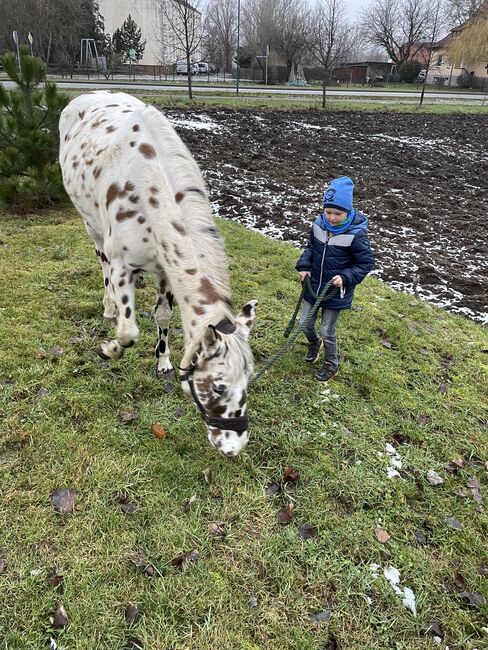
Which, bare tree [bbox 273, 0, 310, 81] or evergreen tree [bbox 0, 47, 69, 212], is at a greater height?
bare tree [bbox 273, 0, 310, 81]

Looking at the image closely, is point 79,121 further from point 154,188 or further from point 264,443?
point 264,443

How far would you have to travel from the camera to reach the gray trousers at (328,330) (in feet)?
13.7

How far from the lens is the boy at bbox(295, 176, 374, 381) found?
12.5 feet

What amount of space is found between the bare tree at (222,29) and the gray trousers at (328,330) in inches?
2494

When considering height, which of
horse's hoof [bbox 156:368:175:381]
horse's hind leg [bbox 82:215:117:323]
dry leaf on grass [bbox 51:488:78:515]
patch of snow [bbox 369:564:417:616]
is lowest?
patch of snow [bbox 369:564:417:616]

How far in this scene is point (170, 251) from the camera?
305cm

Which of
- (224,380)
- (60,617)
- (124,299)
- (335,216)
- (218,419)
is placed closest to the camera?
(60,617)

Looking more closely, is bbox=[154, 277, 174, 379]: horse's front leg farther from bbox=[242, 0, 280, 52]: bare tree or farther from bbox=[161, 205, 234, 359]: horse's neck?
bbox=[242, 0, 280, 52]: bare tree

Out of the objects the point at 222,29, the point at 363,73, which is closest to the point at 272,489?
the point at 222,29

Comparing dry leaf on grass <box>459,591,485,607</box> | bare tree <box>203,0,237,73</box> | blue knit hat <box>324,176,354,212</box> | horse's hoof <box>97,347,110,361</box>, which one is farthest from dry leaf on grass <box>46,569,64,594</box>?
bare tree <box>203,0,237,73</box>

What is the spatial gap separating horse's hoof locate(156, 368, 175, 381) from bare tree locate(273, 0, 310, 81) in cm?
5749

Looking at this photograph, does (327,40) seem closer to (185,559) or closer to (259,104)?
(259,104)

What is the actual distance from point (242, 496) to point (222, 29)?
69784 millimetres

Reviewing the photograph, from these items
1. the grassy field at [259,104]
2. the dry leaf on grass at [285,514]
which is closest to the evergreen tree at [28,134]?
the dry leaf on grass at [285,514]
